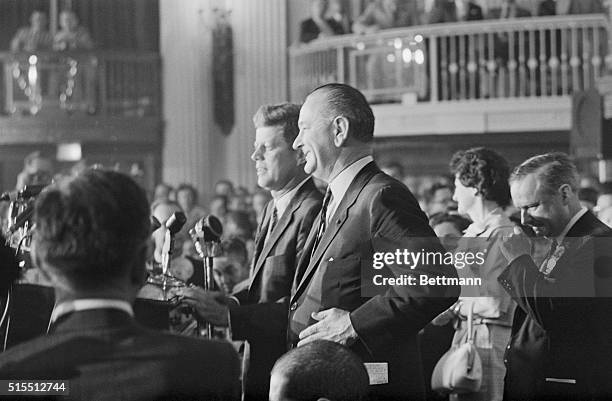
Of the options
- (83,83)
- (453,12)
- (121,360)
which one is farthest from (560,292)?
(83,83)

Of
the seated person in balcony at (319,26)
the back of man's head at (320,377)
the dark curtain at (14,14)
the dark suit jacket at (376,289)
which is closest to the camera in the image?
the back of man's head at (320,377)

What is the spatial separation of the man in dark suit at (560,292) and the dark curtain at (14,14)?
493 inches

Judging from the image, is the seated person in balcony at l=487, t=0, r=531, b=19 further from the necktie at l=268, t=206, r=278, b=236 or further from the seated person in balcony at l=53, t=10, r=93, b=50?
the necktie at l=268, t=206, r=278, b=236

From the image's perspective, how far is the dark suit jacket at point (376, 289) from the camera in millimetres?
3682

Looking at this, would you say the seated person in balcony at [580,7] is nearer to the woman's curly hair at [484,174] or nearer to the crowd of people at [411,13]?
the crowd of people at [411,13]

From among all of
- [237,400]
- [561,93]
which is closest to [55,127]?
[561,93]

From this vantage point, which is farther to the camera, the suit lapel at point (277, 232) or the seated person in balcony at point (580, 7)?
the seated person in balcony at point (580, 7)

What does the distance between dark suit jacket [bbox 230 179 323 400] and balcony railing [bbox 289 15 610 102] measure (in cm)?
861

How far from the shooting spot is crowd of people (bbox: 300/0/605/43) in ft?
41.9

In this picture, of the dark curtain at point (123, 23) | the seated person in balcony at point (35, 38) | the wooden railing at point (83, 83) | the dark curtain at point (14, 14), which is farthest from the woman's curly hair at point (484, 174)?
the dark curtain at point (14, 14)

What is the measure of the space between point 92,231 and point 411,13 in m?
11.8

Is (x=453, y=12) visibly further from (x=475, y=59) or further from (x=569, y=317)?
(x=569, y=317)

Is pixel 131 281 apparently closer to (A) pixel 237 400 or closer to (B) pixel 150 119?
(A) pixel 237 400

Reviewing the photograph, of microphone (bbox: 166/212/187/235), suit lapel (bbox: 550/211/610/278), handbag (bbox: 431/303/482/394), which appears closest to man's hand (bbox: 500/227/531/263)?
suit lapel (bbox: 550/211/610/278)
